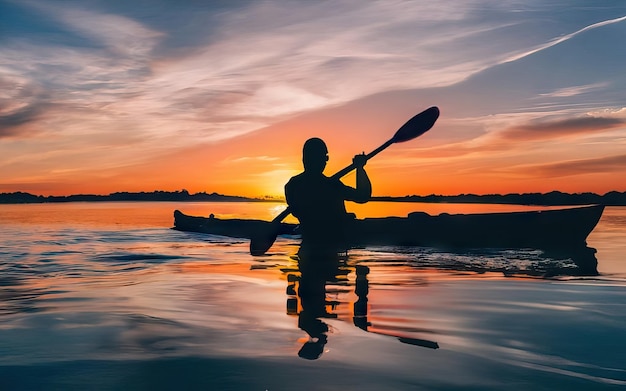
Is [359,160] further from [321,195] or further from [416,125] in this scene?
[416,125]

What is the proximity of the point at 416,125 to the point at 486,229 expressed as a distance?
386cm

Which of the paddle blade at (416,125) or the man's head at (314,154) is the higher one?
the paddle blade at (416,125)

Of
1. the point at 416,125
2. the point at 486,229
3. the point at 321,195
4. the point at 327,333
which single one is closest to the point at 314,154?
the point at 321,195

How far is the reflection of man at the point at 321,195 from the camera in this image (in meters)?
9.48

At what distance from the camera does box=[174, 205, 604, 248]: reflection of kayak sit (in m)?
13.4

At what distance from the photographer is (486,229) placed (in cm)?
1367

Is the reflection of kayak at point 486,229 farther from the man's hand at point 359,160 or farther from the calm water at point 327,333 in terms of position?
the man's hand at point 359,160

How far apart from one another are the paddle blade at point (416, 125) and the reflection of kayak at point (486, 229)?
3251 millimetres

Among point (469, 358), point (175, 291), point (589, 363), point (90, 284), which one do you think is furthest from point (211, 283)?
point (589, 363)

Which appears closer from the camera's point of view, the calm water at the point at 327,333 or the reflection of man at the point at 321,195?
the calm water at the point at 327,333

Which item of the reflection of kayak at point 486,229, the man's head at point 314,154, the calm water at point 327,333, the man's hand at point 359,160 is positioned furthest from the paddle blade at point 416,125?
the reflection of kayak at point 486,229

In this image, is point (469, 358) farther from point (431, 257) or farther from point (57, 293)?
point (431, 257)

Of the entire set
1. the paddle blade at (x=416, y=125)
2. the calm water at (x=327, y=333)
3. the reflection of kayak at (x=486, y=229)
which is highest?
the paddle blade at (x=416, y=125)

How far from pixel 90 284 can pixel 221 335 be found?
5043mm
